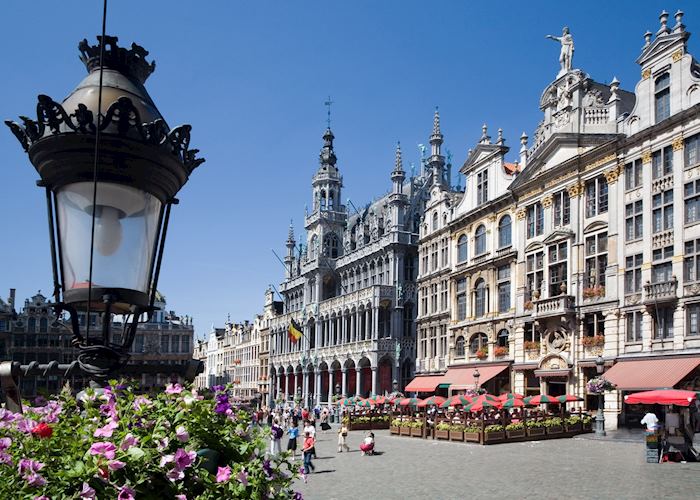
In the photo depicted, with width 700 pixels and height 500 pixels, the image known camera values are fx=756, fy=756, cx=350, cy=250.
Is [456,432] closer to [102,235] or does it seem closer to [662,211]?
[662,211]

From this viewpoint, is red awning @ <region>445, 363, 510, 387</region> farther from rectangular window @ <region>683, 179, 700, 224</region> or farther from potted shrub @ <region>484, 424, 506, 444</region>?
rectangular window @ <region>683, 179, 700, 224</region>

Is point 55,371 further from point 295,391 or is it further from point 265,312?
point 265,312

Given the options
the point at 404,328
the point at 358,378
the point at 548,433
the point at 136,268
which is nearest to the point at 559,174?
the point at 548,433

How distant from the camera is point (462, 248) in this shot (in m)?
50.2

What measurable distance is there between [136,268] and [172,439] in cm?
143

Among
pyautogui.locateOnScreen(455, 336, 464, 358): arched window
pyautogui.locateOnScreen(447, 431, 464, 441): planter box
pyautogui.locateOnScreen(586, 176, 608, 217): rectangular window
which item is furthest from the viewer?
pyautogui.locateOnScreen(455, 336, 464, 358): arched window

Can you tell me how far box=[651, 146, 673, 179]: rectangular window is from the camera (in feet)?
111

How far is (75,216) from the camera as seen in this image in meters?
3.90

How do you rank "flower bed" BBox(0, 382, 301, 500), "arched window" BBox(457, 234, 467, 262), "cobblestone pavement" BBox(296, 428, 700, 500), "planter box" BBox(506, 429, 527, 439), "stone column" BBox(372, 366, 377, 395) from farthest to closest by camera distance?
"stone column" BBox(372, 366, 377, 395)
"arched window" BBox(457, 234, 467, 262)
"planter box" BBox(506, 429, 527, 439)
"cobblestone pavement" BBox(296, 428, 700, 500)
"flower bed" BBox(0, 382, 301, 500)

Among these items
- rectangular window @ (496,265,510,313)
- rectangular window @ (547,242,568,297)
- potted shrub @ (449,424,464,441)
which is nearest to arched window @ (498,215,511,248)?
rectangular window @ (496,265,510,313)

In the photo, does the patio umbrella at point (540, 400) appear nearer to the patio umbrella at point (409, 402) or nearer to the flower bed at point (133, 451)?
the patio umbrella at point (409, 402)

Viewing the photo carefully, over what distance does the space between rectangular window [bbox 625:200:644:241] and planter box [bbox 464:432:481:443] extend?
11.8 metres

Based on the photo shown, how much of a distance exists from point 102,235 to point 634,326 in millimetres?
34033

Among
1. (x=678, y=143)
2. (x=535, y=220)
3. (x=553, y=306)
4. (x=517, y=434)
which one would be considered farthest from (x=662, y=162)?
(x=517, y=434)
